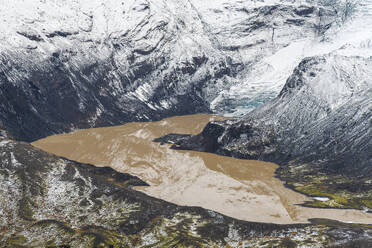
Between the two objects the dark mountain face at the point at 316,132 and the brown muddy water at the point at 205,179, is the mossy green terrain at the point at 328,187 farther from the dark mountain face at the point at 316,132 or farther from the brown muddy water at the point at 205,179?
the brown muddy water at the point at 205,179

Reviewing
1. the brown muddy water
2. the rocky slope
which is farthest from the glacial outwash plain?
the brown muddy water

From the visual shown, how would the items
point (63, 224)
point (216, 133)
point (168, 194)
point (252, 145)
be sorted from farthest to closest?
point (216, 133) → point (252, 145) → point (168, 194) → point (63, 224)

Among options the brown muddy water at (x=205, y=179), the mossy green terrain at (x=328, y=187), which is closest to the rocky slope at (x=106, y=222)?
the brown muddy water at (x=205, y=179)

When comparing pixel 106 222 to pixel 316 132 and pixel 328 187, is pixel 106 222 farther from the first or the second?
pixel 316 132

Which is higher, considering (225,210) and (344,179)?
(344,179)

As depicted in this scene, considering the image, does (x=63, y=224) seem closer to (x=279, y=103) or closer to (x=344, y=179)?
(x=344, y=179)

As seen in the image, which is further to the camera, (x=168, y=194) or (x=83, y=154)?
(x=83, y=154)

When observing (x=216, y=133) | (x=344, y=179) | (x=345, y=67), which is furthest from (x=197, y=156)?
(x=345, y=67)

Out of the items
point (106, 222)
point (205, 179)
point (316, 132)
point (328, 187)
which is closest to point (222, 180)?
point (205, 179)
